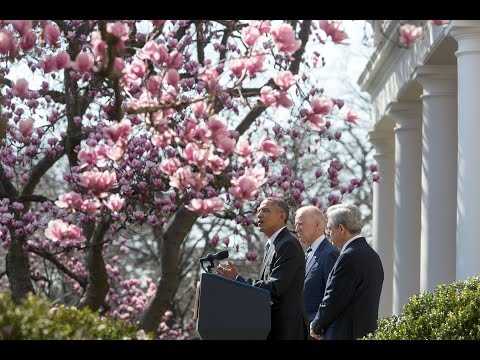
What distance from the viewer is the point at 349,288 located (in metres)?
8.53

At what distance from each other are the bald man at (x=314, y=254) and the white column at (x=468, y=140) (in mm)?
3604

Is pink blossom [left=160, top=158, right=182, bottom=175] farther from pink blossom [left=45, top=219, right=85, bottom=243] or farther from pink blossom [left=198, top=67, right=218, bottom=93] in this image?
pink blossom [left=45, top=219, right=85, bottom=243]

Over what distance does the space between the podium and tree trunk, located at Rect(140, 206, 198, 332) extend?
24.5ft

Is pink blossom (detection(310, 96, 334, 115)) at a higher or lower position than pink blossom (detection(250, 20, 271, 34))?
lower

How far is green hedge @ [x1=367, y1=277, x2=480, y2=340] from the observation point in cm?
797

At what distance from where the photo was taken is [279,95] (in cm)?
656

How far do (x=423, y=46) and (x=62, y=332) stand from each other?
10.4 meters

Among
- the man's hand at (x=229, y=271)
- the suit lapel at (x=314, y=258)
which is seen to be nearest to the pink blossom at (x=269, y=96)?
the man's hand at (x=229, y=271)

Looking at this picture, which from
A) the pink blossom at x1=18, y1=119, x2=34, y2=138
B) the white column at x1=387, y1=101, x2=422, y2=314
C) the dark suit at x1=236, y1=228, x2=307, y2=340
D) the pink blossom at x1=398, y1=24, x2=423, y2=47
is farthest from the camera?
the white column at x1=387, y1=101, x2=422, y2=314

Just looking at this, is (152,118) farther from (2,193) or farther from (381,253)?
(381,253)

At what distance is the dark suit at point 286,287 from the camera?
823 cm

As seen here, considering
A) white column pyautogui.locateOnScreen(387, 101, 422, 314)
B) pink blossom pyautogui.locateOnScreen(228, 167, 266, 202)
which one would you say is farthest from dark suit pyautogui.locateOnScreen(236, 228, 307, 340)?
white column pyautogui.locateOnScreen(387, 101, 422, 314)
